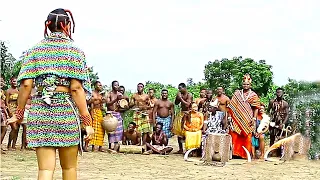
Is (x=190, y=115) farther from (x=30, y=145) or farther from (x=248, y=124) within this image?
(x=30, y=145)

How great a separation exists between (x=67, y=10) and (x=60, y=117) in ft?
2.45

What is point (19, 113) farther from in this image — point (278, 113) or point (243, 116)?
point (278, 113)

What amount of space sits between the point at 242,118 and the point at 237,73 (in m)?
8.20

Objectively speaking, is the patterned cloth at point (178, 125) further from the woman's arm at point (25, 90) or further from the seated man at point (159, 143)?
the woman's arm at point (25, 90)

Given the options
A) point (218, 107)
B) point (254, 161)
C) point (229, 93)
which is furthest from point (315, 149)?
point (229, 93)

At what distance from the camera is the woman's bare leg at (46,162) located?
360 centimetres

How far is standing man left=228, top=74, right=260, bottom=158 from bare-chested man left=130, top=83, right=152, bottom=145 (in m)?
1.87

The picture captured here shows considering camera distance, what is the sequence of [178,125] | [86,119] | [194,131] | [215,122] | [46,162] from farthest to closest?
[178,125]
[194,131]
[215,122]
[86,119]
[46,162]

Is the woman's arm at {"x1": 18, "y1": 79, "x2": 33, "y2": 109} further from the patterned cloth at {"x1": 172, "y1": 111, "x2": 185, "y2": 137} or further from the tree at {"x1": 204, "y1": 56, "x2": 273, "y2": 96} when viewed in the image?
the tree at {"x1": 204, "y1": 56, "x2": 273, "y2": 96}

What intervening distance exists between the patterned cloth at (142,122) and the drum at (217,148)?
2.20 meters

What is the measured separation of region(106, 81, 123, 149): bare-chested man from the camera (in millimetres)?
10945

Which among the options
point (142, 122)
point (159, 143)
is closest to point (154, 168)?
point (159, 143)

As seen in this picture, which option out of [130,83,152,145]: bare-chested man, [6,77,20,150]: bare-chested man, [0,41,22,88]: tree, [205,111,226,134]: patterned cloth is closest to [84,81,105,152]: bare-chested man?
[130,83,152,145]: bare-chested man

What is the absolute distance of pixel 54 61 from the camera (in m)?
3.65
